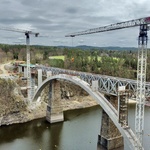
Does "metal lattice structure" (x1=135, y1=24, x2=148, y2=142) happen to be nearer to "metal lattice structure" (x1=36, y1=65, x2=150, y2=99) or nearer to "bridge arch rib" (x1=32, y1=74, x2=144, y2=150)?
"bridge arch rib" (x1=32, y1=74, x2=144, y2=150)

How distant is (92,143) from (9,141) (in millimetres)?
12642

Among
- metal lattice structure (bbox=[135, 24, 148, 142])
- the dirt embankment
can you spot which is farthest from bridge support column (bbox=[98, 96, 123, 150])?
the dirt embankment

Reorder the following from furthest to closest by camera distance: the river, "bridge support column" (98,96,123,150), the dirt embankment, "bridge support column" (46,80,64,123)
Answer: "bridge support column" (46,80,64,123), the dirt embankment, the river, "bridge support column" (98,96,123,150)

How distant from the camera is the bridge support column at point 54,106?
1684 inches

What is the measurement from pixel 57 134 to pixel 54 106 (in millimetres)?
6512

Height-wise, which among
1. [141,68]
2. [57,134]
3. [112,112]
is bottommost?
[57,134]

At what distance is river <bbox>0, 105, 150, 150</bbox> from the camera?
1299 inches

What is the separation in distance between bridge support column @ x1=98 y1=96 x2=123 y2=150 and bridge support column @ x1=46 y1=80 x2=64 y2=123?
540 inches

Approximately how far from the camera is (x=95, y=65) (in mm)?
71938

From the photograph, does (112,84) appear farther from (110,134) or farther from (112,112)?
(110,134)

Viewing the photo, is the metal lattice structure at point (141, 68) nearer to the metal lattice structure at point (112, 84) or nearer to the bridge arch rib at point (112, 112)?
the bridge arch rib at point (112, 112)

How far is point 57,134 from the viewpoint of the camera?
38.0 m

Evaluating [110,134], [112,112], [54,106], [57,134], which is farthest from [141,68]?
[54,106]

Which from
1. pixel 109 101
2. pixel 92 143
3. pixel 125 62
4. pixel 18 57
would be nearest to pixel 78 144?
pixel 92 143
